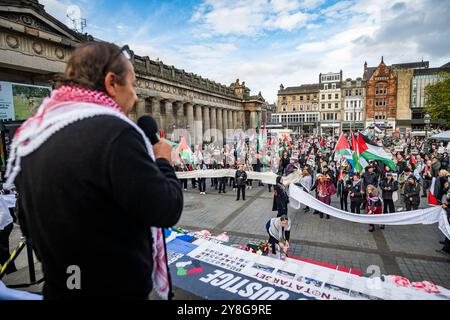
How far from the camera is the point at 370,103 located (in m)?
67.4

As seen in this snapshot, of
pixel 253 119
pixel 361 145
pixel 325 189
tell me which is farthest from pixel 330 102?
pixel 325 189

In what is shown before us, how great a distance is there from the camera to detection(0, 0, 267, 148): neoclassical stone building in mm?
15141

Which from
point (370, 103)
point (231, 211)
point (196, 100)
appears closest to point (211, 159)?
point (231, 211)

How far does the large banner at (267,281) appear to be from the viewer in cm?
261

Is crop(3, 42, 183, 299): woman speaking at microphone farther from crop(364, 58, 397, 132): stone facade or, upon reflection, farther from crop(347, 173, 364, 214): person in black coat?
crop(364, 58, 397, 132): stone facade

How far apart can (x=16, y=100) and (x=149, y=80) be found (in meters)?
17.6

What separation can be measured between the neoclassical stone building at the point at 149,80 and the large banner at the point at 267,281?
608 cm

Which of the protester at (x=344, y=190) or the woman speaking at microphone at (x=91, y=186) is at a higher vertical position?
the woman speaking at microphone at (x=91, y=186)

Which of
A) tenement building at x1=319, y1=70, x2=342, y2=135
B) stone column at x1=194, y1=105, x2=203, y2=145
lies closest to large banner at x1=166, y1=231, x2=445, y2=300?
stone column at x1=194, y1=105, x2=203, y2=145

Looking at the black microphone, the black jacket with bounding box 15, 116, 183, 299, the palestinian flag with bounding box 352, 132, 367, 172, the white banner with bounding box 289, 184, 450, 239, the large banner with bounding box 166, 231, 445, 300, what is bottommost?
the white banner with bounding box 289, 184, 450, 239

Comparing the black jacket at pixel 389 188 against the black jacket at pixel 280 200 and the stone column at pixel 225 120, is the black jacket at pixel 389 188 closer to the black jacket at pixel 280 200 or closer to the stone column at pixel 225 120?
the black jacket at pixel 280 200

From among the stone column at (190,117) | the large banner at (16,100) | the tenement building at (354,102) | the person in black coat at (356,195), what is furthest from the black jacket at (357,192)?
the tenement building at (354,102)

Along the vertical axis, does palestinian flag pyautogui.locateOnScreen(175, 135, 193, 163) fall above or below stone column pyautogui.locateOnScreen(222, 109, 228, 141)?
below

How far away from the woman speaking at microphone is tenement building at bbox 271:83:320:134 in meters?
75.9
